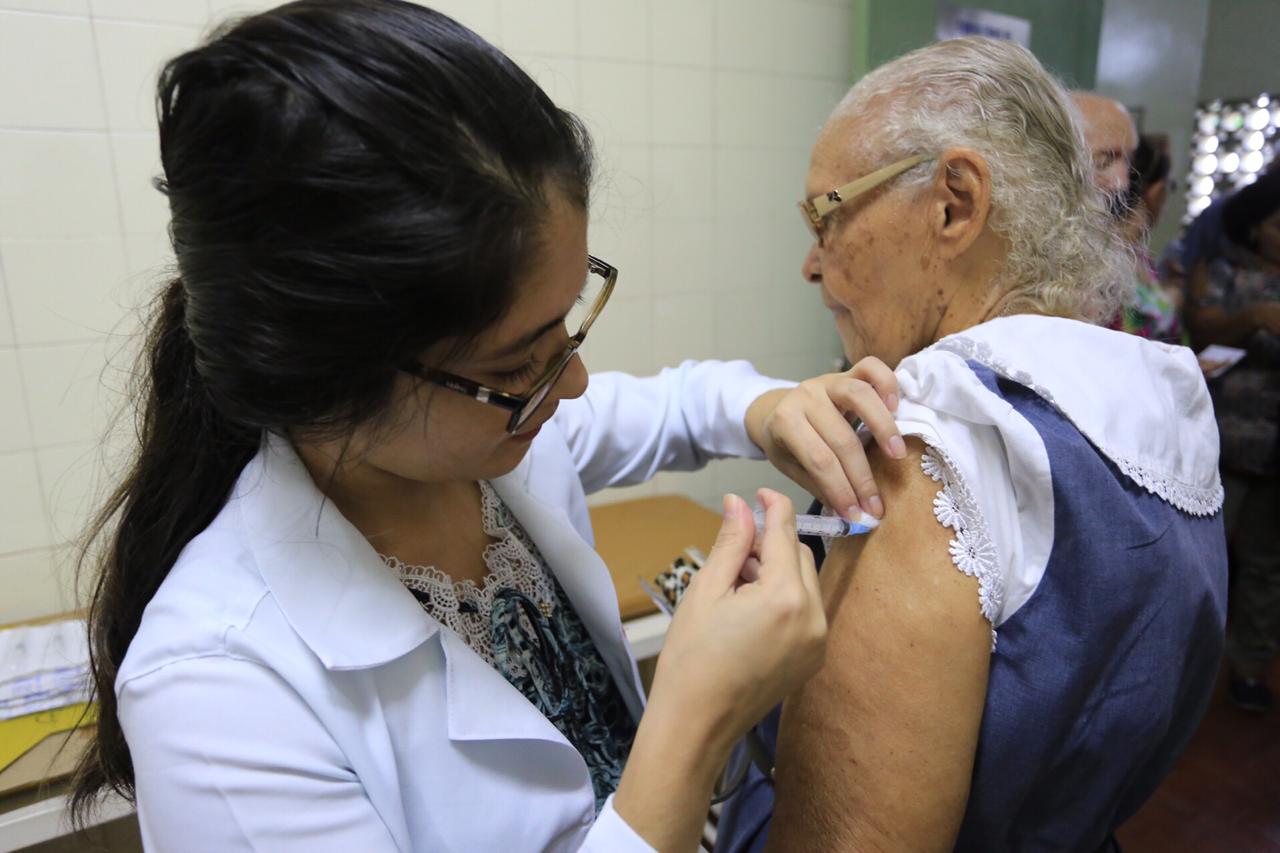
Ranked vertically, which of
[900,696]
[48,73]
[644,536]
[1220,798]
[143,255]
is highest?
[48,73]

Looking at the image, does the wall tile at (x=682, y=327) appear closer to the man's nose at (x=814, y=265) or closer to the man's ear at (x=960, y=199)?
the man's nose at (x=814, y=265)

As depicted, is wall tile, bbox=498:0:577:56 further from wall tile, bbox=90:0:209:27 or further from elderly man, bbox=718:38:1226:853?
elderly man, bbox=718:38:1226:853

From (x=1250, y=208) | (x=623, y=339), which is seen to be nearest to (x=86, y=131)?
(x=623, y=339)

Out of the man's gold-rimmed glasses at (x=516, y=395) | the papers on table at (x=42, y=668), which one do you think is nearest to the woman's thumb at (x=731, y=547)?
the man's gold-rimmed glasses at (x=516, y=395)

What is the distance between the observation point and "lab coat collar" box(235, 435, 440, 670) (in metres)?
0.73

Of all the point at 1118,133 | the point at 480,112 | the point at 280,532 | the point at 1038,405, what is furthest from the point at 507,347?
the point at 1118,133

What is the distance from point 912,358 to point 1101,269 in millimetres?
326

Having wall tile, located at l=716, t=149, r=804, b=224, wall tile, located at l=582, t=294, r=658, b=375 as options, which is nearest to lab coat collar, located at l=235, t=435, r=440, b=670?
wall tile, located at l=582, t=294, r=658, b=375

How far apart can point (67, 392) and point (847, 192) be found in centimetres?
169

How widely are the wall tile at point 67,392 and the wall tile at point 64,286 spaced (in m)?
0.03

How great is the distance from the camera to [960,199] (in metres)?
0.94

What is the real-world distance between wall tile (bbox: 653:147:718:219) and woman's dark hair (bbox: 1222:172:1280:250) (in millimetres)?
1651

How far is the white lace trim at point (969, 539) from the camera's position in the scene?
0.74 m

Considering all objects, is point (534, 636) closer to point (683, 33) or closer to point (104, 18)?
point (104, 18)
